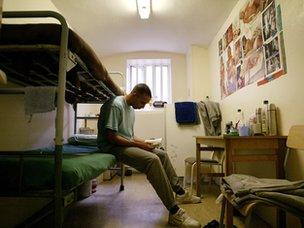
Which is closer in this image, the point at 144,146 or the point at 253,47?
the point at 144,146

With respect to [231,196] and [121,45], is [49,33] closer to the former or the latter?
[231,196]

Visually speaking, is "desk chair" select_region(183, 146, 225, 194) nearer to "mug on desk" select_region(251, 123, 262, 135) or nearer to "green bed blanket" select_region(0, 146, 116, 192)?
"mug on desk" select_region(251, 123, 262, 135)

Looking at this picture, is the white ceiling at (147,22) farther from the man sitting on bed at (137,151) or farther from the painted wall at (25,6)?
the man sitting on bed at (137,151)

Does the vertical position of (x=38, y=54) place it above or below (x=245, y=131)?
above

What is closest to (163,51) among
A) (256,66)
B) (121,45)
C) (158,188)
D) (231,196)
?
(121,45)

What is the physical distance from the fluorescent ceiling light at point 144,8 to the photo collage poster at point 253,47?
1041 mm

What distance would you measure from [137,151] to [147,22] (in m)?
2.15

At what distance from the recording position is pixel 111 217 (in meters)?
1.87

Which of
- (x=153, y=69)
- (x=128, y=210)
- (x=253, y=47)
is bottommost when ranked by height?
(x=128, y=210)

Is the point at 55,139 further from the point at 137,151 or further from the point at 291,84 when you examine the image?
the point at 291,84

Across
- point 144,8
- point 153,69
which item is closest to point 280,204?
point 144,8

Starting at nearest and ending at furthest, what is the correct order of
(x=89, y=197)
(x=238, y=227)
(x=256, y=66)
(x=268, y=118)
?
(x=238, y=227) < (x=268, y=118) < (x=256, y=66) < (x=89, y=197)

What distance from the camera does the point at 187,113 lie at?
3619 millimetres

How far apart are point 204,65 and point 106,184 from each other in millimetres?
2499
